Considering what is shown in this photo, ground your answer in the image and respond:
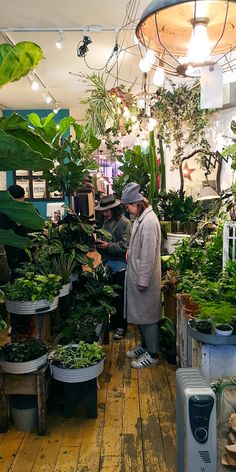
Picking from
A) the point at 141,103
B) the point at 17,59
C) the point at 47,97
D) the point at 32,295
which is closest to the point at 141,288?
the point at 32,295

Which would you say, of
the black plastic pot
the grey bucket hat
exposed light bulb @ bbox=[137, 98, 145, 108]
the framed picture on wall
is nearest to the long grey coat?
the grey bucket hat

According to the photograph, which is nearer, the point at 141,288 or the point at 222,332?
the point at 222,332

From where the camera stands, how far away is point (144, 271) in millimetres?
3424

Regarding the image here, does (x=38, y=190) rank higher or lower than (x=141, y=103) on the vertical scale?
lower

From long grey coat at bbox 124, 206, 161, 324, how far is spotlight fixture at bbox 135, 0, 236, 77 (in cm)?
169

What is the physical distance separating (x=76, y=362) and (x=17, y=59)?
1.95m

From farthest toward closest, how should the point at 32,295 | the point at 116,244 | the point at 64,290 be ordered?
the point at 116,244, the point at 64,290, the point at 32,295

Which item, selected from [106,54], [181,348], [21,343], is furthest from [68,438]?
[106,54]

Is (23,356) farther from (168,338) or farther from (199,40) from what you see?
(199,40)

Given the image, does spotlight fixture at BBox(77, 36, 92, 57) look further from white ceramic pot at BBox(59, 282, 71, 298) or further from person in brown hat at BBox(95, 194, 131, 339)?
white ceramic pot at BBox(59, 282, 71, 298)

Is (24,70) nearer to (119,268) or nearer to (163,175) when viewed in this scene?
(119,268)

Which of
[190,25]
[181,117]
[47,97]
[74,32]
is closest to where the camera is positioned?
[190,25]

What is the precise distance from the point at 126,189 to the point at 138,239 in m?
0.48

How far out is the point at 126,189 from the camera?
3.57 meters
